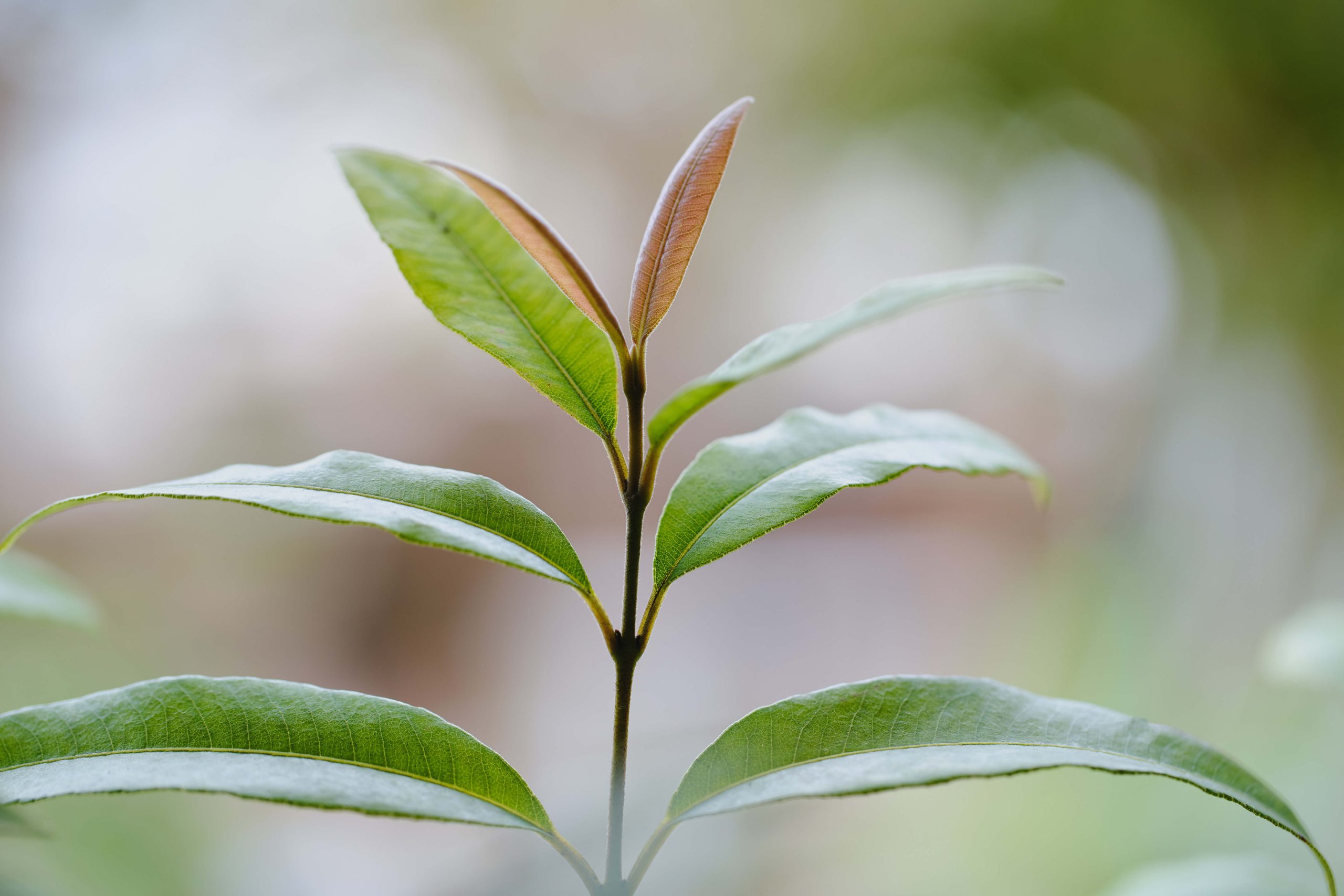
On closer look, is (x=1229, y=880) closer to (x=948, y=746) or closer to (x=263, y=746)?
(x=948, y=746)

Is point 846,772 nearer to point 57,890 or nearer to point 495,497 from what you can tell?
point 495,497

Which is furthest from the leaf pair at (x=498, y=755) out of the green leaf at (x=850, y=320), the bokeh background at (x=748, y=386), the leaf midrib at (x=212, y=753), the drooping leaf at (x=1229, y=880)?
the bokeh background at (x=748, y=386)

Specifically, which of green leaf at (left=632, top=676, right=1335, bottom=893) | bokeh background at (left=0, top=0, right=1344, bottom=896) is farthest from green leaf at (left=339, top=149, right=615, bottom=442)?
bokeh background at (left=0, top=0, right=1344, bottom=896)

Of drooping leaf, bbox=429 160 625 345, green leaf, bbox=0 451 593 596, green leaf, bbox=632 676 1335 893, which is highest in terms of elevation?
drooping leaf, bbox=429 160 625 345

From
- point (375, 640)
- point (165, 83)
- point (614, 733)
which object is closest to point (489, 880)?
point (614, 733)

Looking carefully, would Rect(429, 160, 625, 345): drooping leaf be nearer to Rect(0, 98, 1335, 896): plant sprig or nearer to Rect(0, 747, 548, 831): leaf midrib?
Rect(0, 98, 1335, 896): plant sprig

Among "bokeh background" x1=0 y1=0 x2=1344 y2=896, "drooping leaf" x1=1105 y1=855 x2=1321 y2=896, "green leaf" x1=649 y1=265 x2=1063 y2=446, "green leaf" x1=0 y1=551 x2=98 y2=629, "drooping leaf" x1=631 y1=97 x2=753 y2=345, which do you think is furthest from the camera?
"bokeh background" x1=0 y1=0 x2=1344 y2=896

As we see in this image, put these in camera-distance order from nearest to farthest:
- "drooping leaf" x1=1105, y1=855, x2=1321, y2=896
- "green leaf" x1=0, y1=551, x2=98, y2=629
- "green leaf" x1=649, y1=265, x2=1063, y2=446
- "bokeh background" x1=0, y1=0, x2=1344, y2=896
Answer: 1. "green leaf" x1=649, y1=265, x2=1063, y2=446
2. "green leaf" x1=0, y1=551, x2=98, y2=629
3. "drooping leaf" x1=1105, y1=855, x2=1321, y2=896
4. "bokeh background" x1=0, y1=0, x2=1344, y2=896
